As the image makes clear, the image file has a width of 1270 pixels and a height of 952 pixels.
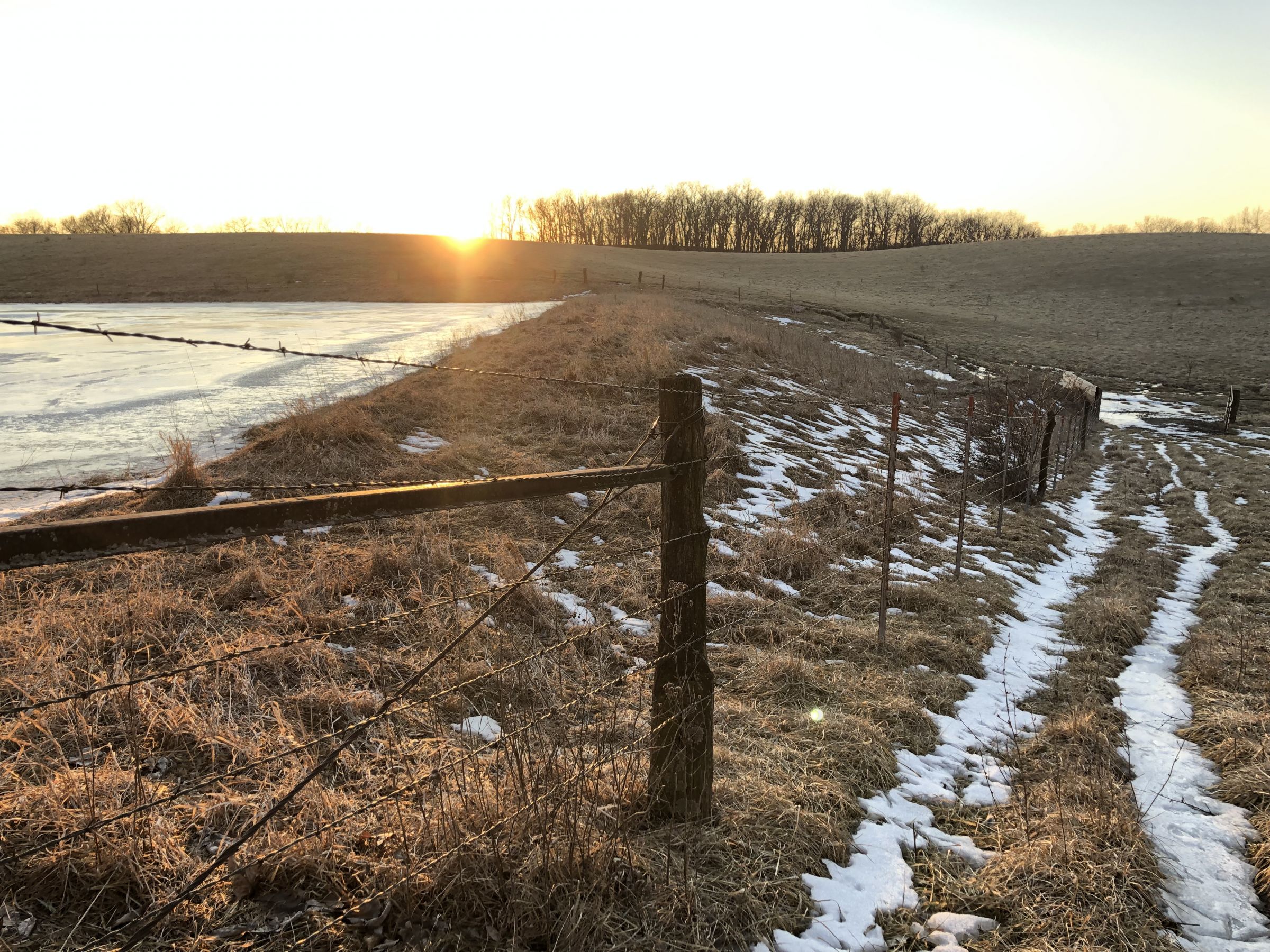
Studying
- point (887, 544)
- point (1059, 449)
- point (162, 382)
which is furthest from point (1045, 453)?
point (162, 382)

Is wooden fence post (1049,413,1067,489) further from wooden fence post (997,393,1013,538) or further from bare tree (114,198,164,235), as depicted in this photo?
bare tree (114,198,164,235)

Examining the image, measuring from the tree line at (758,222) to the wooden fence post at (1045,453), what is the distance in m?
86.2

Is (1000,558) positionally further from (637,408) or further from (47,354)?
(47,354)

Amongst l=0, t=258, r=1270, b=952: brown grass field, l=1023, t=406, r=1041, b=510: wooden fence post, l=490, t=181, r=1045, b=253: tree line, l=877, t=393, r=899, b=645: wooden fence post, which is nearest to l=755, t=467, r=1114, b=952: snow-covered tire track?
l=0, t=258, r=1270, b=952: brown grass field

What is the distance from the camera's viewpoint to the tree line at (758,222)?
96250 millimetres

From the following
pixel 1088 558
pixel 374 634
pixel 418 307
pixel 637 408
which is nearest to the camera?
pixel 374 634

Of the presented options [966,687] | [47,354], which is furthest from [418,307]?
[966,687]

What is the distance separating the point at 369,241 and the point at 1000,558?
59619 mm

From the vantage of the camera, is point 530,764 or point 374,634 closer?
point 530,764

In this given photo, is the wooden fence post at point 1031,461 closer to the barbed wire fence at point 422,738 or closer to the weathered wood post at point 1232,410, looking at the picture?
the barbed wire fence at point 422,738

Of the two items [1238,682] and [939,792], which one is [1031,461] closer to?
[1238,682]

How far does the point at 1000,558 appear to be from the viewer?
8.30 meters

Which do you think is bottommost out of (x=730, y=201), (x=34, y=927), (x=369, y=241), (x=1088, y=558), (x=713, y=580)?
(x=1088, y=558)

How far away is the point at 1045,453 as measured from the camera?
443 inches
